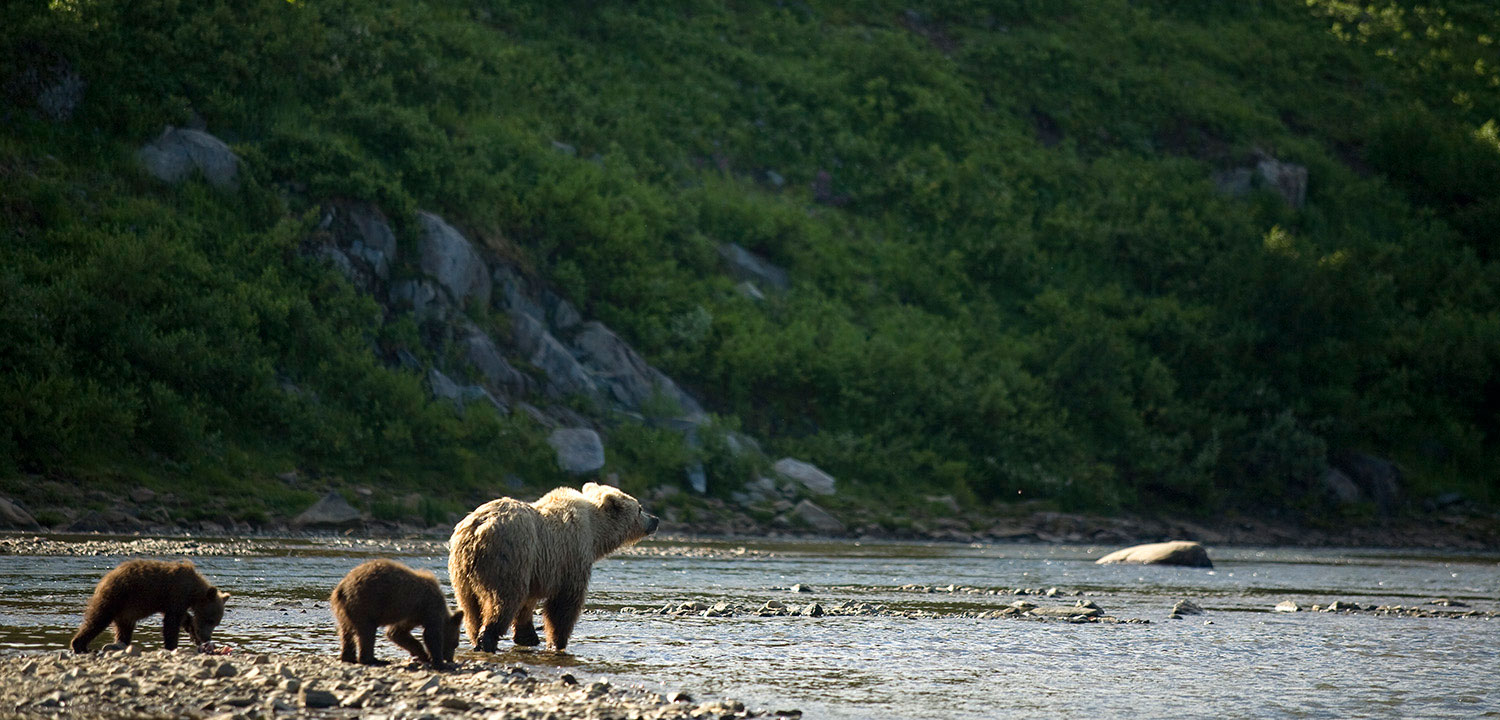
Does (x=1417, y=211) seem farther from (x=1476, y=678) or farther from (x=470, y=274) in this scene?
(x=1476, y=678)

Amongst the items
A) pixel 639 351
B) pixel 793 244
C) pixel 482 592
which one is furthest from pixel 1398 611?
pixel 793 244

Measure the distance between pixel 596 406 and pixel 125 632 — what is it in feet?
69.4

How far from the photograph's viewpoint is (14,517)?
64.8ft

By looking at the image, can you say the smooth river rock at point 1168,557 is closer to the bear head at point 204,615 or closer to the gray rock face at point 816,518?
the gray rock face at point 816,518

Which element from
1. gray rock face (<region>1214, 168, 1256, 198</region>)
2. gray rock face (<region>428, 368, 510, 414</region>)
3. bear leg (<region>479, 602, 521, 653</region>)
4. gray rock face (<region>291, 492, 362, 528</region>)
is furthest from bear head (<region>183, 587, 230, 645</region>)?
gray rock face (<region>1214, 168, 1256, 198</region>)

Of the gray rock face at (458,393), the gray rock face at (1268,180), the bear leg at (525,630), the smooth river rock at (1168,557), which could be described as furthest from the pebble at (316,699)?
the gray rock face at (1268,180)

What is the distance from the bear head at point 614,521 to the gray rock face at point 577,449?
1642cm

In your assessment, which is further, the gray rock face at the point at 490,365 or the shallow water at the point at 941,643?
the gray rock face at the point at 490,365

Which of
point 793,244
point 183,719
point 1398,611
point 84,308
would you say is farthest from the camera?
point 793,244

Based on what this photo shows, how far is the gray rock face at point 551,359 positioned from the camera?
30.6 metres

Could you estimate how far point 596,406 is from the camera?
30.5 meters

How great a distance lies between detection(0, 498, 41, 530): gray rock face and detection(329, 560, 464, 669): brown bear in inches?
507

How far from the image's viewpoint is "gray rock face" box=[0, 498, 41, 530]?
19672 mm

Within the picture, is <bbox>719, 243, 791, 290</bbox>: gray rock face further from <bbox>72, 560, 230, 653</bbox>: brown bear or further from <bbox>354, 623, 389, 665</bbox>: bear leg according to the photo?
<bbox>354, 623, 389, 665</bbox>: bear leg
